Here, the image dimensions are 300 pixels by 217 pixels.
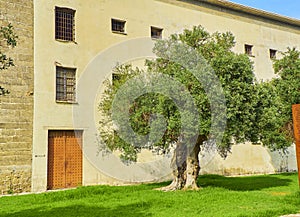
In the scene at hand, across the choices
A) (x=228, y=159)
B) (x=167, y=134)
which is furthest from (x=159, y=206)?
(x=228, y=159)

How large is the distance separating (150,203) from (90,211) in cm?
196

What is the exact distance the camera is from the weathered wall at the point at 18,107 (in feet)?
52.3

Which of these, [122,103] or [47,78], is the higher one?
[47,78]

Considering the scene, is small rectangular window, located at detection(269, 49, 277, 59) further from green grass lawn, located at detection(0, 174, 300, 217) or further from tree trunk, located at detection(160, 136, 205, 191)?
tree trunk, located at detection(160, 136, 205, 191)

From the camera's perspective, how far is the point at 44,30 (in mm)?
17344

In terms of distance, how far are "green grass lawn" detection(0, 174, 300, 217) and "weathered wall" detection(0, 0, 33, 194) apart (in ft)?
7.18

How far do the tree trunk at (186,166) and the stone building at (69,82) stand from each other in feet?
14.0

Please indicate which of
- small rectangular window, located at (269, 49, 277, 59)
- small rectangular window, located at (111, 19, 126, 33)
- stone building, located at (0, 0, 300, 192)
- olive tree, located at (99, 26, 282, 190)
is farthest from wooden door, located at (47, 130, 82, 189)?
small rectangular window, located at (269, 49, 277, 59)

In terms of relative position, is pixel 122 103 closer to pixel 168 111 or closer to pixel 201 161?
pixel 168 111

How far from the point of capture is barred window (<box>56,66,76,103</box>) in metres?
17.7

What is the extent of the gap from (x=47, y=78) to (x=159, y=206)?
8.86m

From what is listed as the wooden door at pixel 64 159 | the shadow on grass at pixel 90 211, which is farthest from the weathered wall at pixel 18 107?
the shadow on grass at pixel 90 211

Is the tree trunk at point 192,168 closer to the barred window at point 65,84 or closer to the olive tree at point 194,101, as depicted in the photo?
the olive tree at point 194,101

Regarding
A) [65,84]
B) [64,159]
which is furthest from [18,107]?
A: [64,159]
